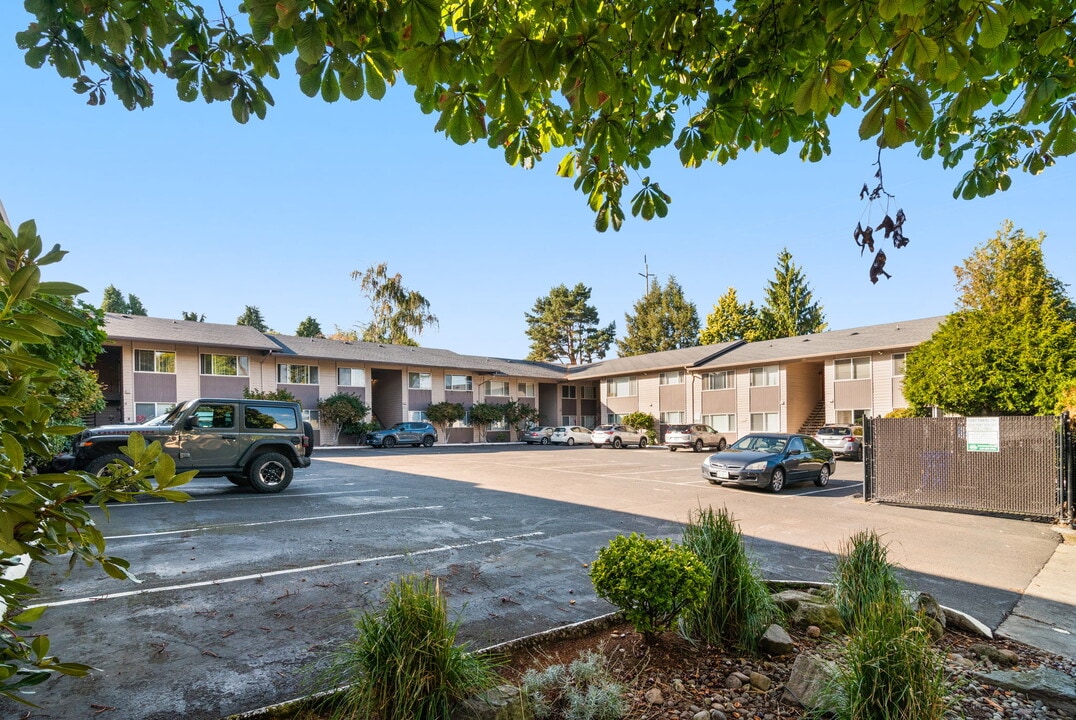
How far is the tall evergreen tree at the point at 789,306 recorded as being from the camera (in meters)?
54.3

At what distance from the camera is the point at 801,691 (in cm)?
313

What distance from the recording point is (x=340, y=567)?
6.45 m

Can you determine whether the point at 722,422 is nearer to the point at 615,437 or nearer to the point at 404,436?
the point at 615,437

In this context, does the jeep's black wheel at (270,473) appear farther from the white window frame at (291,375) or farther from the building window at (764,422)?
the building window at (764,422)

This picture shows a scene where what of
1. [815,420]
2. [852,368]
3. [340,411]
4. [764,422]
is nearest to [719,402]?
[764,422]

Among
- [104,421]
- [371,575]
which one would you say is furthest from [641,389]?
[371,575]

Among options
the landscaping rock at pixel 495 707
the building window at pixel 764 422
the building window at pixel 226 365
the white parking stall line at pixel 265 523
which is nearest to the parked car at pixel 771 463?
the white parking stall line at pixel 265 523

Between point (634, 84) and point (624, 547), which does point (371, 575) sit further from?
point (634, 84)

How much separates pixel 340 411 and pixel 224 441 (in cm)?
2259

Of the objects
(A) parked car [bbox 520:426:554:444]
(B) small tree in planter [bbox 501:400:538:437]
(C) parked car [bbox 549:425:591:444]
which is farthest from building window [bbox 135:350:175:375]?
(C) parked car [bbox 549:425:591:444]

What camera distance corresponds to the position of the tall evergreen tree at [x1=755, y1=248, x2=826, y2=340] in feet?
178

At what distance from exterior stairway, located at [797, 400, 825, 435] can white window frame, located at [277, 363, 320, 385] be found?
29.3m

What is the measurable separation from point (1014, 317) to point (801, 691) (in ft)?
54.4

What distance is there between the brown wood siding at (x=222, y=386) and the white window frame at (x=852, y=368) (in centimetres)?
3309
